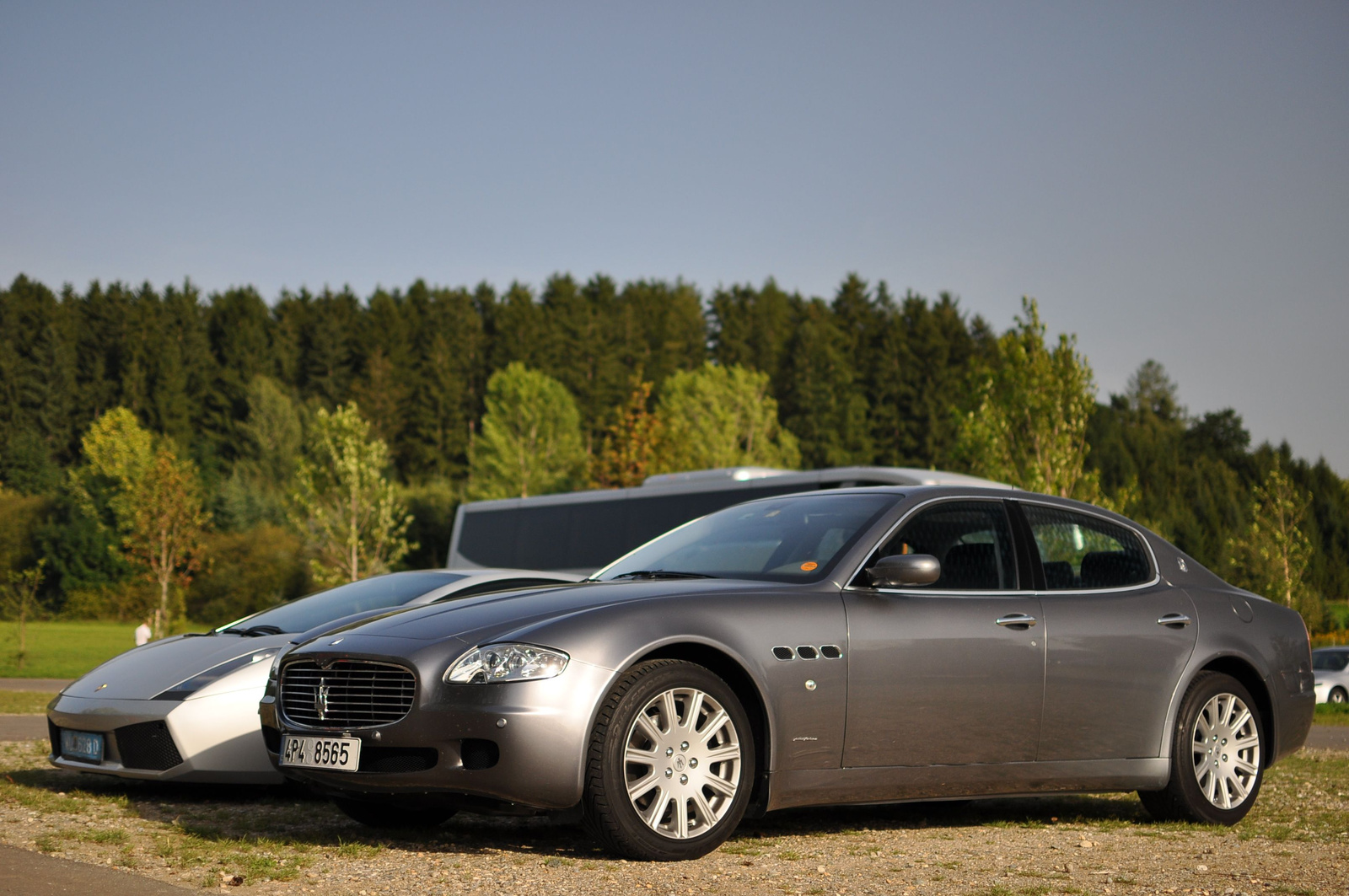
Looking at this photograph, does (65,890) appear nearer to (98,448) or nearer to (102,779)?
(102,779)

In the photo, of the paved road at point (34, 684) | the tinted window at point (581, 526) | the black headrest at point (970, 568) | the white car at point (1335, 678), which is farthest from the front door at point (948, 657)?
the white car at point (1335, 678)

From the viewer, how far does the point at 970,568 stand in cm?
636

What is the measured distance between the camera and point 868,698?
5.66 meters

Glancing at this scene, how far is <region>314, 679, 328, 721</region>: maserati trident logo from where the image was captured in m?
5.42

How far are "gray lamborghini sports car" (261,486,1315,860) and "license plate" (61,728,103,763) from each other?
6.13 feet

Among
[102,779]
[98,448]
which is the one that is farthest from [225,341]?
[102,779]

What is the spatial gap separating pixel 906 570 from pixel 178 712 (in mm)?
3886

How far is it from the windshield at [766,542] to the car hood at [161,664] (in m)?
2.28

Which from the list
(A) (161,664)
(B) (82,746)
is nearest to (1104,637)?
(A) (161,664)

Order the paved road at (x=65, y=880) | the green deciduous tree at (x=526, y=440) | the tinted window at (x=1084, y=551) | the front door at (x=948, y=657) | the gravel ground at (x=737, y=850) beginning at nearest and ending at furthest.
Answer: the paved road at (x=65, y=880) → the gravel ground at (x=737, y=850) → the front door at (x=948, y=657) → the tinted window at (x=1084, y=551) → the green deciduous tree at (x=526, y=440)

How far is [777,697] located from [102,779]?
15.6 ft

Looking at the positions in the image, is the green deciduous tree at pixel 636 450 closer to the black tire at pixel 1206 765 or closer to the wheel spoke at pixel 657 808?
the black tire at pixel 1206 765

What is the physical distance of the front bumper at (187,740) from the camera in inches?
276

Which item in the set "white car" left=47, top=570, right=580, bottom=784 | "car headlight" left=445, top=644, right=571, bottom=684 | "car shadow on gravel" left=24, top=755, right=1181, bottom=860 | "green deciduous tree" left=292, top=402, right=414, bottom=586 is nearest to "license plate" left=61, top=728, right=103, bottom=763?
"white car" left=47, top=570, right=580, bottom=784
